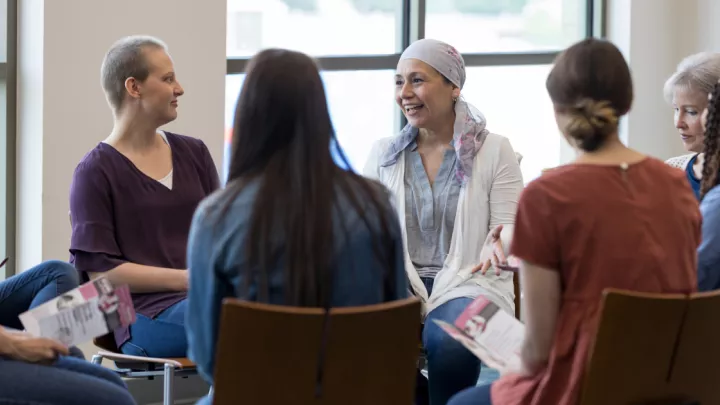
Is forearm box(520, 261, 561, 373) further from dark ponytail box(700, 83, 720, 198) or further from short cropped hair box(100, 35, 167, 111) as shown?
short cropped hair box(100, 35, 167, 111)

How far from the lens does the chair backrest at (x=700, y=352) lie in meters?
1.95

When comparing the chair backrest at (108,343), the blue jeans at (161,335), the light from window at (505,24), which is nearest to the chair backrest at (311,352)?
the blue jeans at (161,335)

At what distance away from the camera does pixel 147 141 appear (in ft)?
10.3

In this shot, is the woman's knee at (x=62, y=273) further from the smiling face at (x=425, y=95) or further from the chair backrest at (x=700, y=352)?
the chair backrest at (x=700, y=352)

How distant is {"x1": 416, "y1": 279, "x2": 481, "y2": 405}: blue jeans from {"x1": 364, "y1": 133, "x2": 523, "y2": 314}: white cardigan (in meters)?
0.16

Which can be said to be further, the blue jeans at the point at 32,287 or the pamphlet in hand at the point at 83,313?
the blue jeans at the point at 32,287

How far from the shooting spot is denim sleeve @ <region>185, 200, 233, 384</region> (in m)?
1.87

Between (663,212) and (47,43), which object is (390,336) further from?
(47,43)

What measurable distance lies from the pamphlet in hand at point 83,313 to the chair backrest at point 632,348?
106 cm

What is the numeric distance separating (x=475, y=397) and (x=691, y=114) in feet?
5.16

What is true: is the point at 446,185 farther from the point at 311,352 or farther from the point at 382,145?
the point at 311,352

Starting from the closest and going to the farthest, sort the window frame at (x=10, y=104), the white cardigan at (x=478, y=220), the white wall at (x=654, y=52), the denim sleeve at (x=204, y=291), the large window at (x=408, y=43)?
1. the denim sleeve at (x=204, y=291)
2. the white cardigan at (x=478, y=220)
3. the window frame at (x=10, y=104)
4. the large window at (x=408, y=43)
5. the white wall at (x=654, y=52)

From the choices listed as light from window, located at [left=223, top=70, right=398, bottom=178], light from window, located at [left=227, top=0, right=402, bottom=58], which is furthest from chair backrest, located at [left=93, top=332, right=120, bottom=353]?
light from window, located at [left=223, top=70, right=398, bottom=178]

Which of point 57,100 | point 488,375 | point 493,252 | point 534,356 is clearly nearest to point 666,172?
point 534,356
